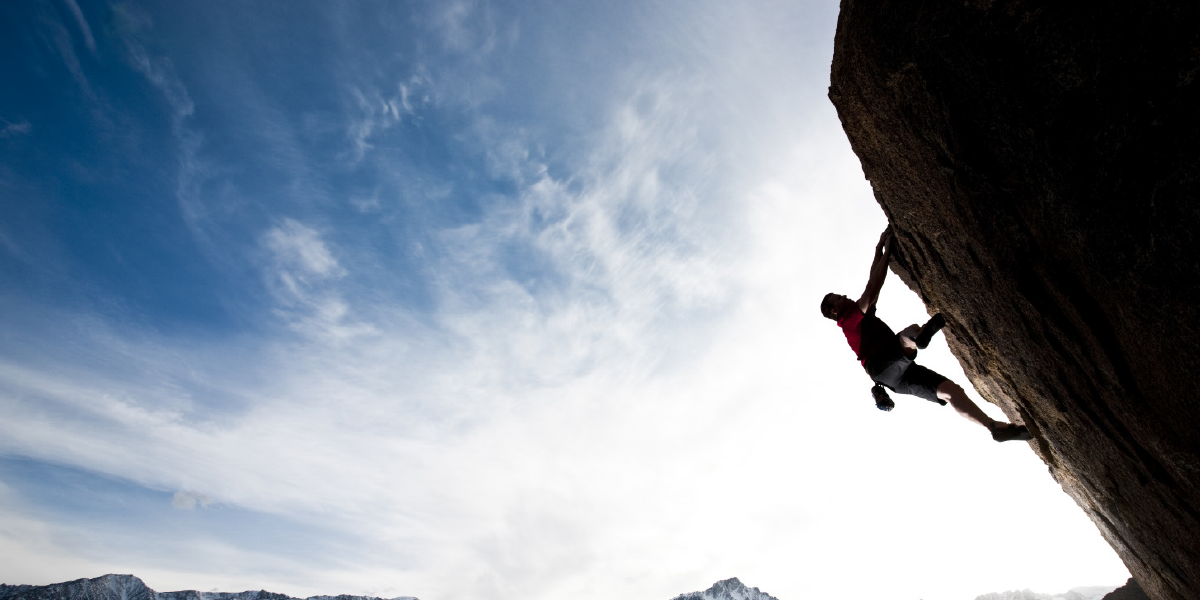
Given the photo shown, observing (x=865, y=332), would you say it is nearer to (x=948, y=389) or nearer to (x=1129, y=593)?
(x=948, y=389)

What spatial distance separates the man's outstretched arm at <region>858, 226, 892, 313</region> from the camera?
285 inches

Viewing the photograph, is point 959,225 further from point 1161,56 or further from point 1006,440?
point 1006,440

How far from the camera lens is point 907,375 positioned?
7.18 m

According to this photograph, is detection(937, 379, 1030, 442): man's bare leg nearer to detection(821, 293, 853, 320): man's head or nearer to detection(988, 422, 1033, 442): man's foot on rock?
detection(988, 422, 1033, 442): man's foot on rock

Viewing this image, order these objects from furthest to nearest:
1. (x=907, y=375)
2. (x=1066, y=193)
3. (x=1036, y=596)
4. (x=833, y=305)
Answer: (x=1036, y=596) → (x=833, y=305) → (x=907, y=375) → (x=1066, y=193)

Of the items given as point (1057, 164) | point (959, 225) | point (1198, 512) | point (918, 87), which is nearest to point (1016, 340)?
point (959, 225)

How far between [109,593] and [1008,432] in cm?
24173

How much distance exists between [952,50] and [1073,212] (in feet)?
5.04

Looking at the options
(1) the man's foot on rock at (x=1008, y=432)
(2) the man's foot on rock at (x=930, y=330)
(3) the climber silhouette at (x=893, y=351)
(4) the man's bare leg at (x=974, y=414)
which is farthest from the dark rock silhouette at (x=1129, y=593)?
(2) the man's foot on rock at (x=930, y=330)

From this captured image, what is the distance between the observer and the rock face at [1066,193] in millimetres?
3205

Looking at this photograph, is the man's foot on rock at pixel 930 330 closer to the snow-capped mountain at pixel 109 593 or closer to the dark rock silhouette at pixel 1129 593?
the dark rock silhouette at pixel 1129 593

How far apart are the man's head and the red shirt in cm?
12

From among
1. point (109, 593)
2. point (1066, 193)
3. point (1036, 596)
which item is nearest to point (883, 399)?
point (1066, 193)

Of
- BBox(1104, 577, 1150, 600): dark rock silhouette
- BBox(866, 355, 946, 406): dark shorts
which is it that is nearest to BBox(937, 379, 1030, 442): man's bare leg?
BBox(866, 355, 946, 406): dark shorts
